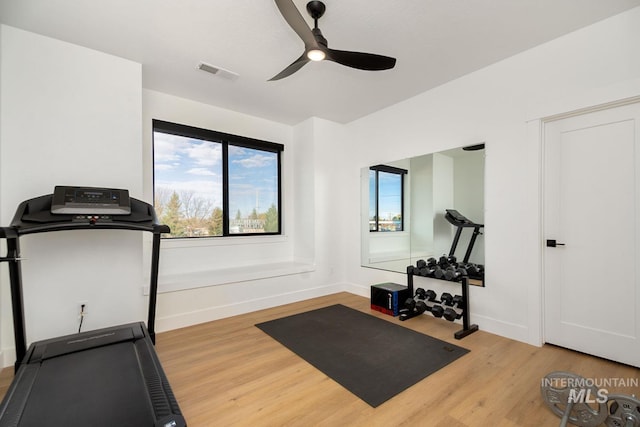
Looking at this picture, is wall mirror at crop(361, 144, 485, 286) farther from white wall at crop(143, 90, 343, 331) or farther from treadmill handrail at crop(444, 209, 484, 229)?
white wall at crop(143, 90, 343, 331)

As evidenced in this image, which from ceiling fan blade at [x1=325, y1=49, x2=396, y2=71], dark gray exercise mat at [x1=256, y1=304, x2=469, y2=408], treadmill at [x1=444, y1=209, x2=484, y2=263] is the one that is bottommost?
dark gray exercise mat at [x1=256, y1=304, x2=469, y2=408]

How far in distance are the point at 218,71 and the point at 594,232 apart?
390 centimetres

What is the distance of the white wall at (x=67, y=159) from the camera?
2418 millimetres

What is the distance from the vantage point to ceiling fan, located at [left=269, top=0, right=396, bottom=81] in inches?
72.7

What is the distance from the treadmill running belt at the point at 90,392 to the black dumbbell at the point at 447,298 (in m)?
2.87

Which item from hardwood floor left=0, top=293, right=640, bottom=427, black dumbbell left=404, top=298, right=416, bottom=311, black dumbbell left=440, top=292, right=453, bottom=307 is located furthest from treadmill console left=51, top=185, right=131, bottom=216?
black dumbbell left=440, top=292, right=453, bottom=307

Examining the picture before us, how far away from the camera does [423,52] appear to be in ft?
9.23

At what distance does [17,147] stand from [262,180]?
2.81 meters

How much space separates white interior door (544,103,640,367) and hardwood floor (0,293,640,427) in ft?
0.82

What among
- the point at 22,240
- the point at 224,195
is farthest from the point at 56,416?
the point at 224,195

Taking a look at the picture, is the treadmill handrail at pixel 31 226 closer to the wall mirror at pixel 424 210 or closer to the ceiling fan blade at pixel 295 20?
the ceiling fan blade at pixel 295 20

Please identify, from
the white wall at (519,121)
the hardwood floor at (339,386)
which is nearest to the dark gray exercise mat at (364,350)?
the hardwood floor at (339,386)

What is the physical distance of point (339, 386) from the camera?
6.90 feet

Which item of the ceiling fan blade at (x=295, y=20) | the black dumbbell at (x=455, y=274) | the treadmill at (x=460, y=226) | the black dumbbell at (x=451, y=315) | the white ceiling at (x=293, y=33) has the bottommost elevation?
the black dumbbell at (x=451, y=315)
